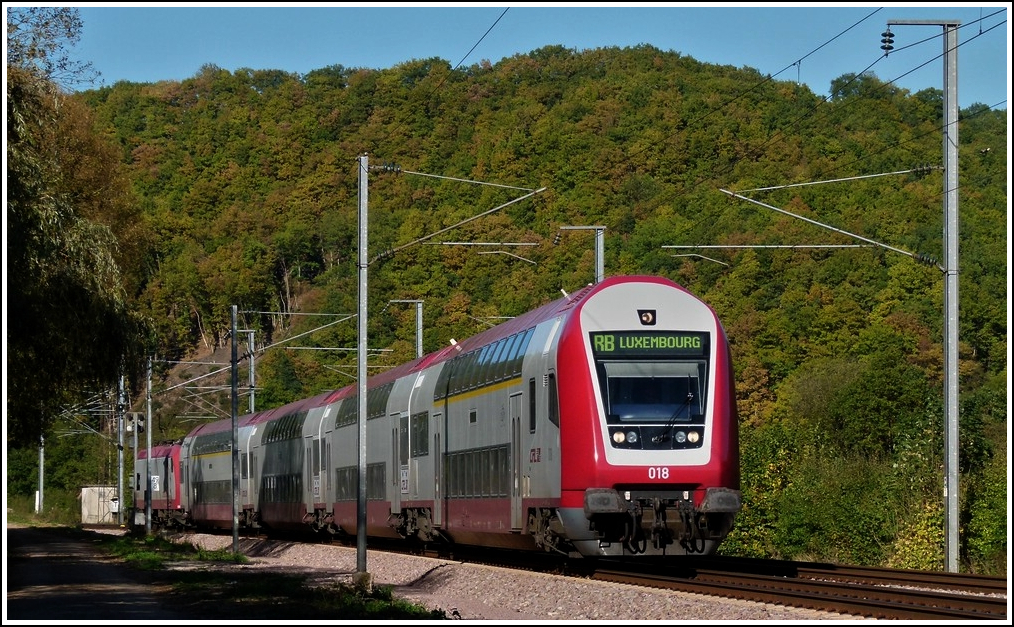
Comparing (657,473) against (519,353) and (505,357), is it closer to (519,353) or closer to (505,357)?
(519,353)

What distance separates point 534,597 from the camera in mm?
21406

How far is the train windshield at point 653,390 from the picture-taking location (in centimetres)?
2252

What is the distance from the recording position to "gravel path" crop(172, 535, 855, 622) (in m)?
17.4

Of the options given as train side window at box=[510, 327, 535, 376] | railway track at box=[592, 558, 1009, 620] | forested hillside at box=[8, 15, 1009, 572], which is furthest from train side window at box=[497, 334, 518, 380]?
forested hillside at box=[8, 15, 1009, 572]

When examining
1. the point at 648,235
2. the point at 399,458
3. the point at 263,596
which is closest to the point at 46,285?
the point at 263,596

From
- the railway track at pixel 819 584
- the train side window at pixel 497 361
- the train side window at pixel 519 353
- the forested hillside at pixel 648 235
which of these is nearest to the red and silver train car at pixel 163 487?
the forested hillside at pixel 648 235

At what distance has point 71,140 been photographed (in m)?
39.1

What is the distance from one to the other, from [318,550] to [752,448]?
11348mm

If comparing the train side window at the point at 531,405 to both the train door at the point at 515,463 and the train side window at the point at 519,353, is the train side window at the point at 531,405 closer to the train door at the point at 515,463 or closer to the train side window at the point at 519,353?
the train door at the point at 515,463

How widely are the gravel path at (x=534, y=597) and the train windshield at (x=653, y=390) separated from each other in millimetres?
2505

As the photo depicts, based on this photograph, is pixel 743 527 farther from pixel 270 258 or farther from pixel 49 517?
pixel 270 258

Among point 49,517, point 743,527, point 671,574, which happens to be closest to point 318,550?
point 743,527

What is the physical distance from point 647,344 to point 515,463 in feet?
12.2

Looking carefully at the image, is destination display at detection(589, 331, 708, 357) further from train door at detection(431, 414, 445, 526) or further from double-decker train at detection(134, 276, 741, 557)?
train door at detection(431, 414, 445, 526)
